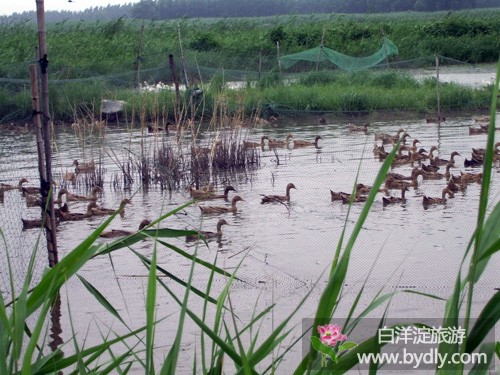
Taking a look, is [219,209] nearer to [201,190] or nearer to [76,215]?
[201,190]

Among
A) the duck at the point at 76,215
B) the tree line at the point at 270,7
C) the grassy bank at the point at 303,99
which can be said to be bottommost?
the duck at the point at 76,215

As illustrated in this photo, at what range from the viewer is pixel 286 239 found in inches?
372

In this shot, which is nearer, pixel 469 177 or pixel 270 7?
pixel 469 177

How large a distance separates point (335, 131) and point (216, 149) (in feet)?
20.2

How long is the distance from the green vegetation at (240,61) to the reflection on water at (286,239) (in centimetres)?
149

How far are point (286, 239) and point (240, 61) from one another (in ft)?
62.1

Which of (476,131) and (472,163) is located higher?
(476,131)

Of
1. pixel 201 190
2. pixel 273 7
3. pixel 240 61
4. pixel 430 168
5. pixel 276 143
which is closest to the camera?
pixel 201 190

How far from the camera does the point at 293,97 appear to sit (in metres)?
22.1

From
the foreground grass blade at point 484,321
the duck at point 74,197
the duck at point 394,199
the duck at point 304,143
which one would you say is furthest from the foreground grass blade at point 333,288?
the duck at point 304,143

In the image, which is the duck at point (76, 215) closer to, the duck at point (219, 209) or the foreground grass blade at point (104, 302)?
the duck at point (219, 209)

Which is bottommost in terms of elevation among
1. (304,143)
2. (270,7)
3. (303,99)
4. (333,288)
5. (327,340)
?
(304,143)

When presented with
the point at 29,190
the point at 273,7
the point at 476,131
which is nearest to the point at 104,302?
the point at 29,190

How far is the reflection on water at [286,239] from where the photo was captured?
7.02m
